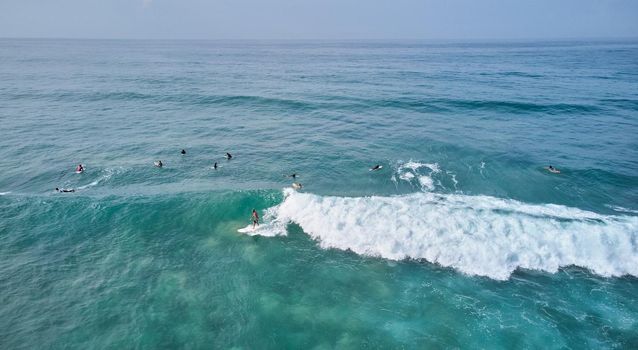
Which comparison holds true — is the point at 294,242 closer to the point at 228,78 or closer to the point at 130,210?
the point at 130,210

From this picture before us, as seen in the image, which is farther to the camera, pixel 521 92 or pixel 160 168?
pixel 521 92

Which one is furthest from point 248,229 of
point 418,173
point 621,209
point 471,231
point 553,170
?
point 553,170

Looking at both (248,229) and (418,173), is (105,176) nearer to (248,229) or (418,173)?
(248,229)

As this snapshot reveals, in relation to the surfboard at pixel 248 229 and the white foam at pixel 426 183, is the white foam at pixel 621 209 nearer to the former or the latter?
the white foam at pixel 426 183

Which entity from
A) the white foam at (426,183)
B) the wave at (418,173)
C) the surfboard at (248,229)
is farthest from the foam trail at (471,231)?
the wave at (418,173)

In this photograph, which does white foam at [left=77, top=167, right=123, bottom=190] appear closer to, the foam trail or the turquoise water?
the turquoise water

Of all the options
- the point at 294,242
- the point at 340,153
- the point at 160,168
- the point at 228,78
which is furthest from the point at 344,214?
the point at 228,78
